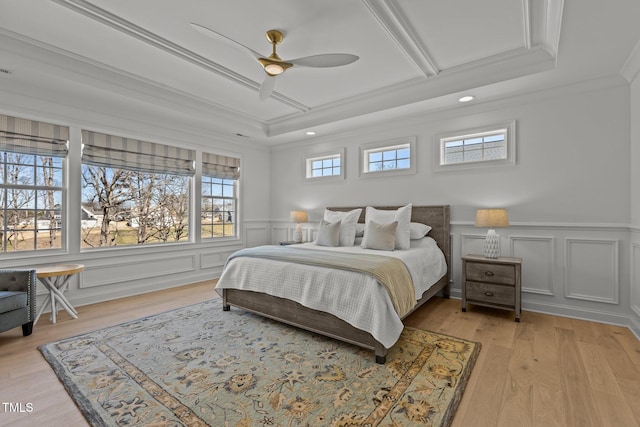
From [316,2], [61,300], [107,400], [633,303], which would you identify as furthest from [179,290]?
[633,303]

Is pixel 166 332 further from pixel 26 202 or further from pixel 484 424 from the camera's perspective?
pixel 484 424

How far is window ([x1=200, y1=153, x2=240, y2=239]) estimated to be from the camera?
16.8 ft

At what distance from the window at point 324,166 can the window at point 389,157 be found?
1.53 feet

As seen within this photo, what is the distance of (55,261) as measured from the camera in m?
3.48

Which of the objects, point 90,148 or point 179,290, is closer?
point 90,148

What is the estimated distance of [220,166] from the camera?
17.3 ft

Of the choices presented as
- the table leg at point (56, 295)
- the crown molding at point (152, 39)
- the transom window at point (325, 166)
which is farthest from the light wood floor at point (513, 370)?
the transom window at point (325, 166)

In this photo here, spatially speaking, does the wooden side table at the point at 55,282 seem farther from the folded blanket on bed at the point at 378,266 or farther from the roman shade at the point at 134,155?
the folded blanket on bed at the point at 378,266

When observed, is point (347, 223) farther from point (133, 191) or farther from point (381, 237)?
point (133, 191)

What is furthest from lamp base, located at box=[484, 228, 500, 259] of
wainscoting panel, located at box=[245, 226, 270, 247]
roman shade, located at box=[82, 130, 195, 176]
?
roman shade, located at box=[82, 130, 195, 176]

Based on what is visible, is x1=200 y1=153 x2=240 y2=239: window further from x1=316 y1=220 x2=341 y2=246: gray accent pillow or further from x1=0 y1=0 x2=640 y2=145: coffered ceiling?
x1=316 y1=220 x2=341 y2=246: gray accent pillow

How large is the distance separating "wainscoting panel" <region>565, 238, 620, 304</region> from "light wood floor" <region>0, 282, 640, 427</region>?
312 millimetres

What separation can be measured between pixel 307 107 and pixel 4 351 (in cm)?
421

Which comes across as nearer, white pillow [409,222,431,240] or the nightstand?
the nightstand
